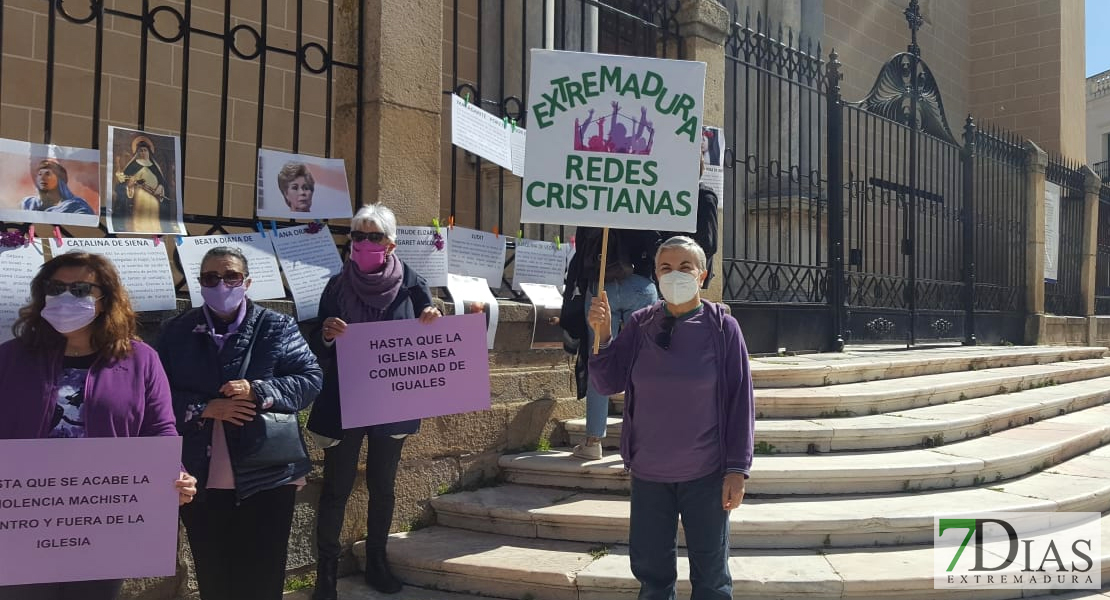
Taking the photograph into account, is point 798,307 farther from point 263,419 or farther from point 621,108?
point 263,419

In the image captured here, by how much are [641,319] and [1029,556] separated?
254cm

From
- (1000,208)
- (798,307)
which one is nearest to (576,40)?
(798,307)

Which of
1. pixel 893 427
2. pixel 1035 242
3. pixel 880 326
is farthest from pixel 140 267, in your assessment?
pixel 1035 242

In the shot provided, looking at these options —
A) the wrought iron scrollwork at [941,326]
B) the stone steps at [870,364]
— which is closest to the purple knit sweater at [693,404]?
the stone steps at [870,364]

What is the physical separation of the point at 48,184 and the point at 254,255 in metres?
0.95

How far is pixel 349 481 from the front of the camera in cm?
392

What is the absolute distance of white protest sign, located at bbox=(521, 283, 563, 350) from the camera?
5449mm

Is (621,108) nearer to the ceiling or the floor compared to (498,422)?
nearer to the ceiling

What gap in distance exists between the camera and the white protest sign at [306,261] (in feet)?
14.4

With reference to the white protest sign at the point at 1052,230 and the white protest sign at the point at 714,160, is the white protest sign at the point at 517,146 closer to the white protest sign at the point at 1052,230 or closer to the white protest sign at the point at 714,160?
the white protest sign at the point at 714,160

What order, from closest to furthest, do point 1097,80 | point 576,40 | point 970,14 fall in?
1. point 576,40
2. point 970,14
3. point 1097,80

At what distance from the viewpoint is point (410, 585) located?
14.0ft

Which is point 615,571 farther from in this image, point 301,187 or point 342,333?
point 301,187

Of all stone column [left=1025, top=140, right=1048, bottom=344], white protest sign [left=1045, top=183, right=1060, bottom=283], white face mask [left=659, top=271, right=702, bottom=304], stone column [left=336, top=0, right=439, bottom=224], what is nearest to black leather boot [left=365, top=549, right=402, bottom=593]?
stone column [left=336, top=0, right=439, bottom=224]
